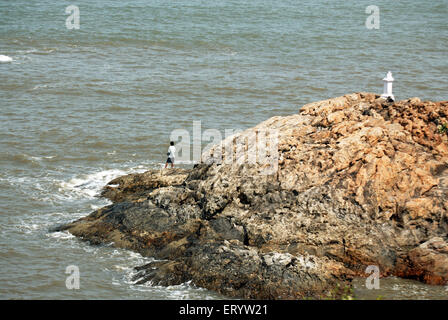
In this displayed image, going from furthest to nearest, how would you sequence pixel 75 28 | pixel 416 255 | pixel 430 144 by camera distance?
pixel 75 28 → pixel 430 144 → pixel 416 255

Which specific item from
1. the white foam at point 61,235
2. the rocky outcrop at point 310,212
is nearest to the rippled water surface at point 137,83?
the white foam at point 61,235

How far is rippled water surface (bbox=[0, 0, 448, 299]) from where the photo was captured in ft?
55.9

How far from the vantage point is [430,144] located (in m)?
17.2

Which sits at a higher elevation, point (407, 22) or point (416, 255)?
point (407, 22)

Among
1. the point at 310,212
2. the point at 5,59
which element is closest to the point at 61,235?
the point at 310,212

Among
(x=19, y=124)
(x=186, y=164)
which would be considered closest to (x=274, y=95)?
(x=186, y=164)

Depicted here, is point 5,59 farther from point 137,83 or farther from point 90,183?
point 90,183

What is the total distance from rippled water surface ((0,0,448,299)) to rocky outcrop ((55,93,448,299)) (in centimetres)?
68

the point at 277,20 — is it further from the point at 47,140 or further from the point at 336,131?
the point at 336,131

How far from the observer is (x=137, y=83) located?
3481 cm

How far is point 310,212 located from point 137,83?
67.5ft

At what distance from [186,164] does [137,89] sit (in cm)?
1070

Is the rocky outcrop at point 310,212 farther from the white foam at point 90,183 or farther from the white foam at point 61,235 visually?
the white foam at point 90,183

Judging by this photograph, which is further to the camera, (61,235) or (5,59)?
(5,59)
